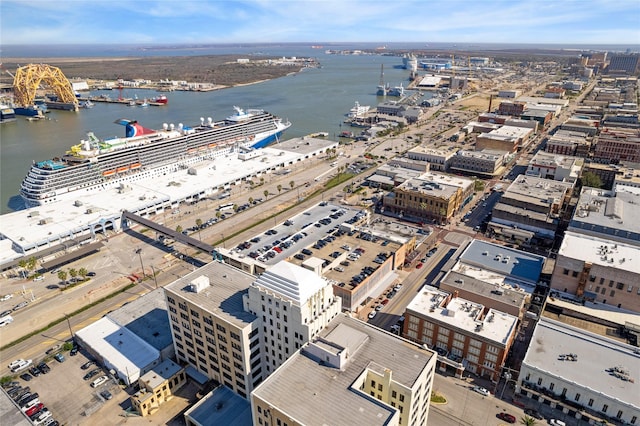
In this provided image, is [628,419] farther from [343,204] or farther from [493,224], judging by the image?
[343,204]

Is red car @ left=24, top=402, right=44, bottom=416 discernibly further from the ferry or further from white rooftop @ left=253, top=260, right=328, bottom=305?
the ferry

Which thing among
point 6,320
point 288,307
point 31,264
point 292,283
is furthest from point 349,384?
point 31,264

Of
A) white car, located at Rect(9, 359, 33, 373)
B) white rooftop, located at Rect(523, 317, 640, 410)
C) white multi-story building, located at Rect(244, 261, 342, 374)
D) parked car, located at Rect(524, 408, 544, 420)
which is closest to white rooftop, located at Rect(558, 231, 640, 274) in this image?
white rooftop, located at Rect(523, 317, 640, 410)

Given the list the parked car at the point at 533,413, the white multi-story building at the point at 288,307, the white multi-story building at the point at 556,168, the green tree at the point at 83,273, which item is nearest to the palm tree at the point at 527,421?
the parked car at the point at 533,413

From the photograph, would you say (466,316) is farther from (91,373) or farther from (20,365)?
(20,365)

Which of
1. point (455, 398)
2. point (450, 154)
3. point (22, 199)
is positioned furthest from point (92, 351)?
point (450, 154)
